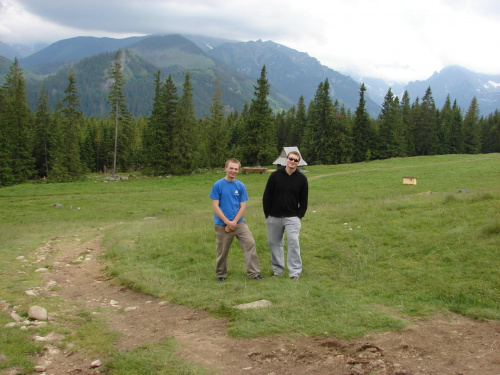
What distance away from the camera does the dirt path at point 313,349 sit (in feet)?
13.8

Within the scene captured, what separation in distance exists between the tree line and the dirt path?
4681 centimetres

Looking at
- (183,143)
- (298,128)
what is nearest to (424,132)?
(298,128)

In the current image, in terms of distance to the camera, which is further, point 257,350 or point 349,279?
point 349,279

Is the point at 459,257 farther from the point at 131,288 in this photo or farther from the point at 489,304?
the point at 131,288

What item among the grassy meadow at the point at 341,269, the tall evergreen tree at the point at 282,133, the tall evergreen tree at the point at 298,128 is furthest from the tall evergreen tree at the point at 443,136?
the grassy meadow at the point at 341,269

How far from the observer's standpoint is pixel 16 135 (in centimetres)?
5081

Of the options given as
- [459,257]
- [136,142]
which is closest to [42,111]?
[136,142]

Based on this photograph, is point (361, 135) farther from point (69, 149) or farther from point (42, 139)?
point (42, 139)

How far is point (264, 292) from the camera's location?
680 cm

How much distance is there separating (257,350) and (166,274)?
4463 millimetres

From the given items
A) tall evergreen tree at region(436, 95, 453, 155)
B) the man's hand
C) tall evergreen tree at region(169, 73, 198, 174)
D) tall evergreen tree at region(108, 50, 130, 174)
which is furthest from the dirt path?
tall evergreen tree at region(436, 95, 453, 155)

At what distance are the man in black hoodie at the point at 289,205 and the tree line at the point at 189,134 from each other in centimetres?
4473

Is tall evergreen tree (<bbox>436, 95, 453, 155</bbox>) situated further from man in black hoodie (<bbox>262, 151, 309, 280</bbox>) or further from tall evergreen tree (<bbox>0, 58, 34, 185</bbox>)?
man in black hoodie (<bbox>262, 151, 309, 280</bbox>)

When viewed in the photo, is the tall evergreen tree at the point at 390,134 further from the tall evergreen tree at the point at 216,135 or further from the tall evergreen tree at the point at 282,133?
the tall evergreen tree at the point at 216,135
